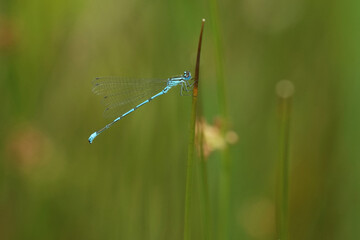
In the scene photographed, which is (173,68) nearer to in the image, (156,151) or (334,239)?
(156,151)

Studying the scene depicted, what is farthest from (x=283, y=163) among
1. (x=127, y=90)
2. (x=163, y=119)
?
(x=127, y=90)

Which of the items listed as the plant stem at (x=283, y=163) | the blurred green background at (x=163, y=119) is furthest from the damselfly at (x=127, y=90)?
the plant stem at (x=283, y=163)

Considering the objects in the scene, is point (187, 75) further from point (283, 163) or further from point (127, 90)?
point (283, 163)

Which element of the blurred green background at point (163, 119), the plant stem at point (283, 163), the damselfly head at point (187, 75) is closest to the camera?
the plant stem at point (283, 163)

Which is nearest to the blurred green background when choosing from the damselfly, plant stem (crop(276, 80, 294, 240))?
the damselfly

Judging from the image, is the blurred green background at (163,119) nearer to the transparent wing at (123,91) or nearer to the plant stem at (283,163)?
the transparent wing at (123,91)

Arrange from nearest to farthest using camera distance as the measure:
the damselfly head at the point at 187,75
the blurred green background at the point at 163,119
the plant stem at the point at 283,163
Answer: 1. the plant stem at the point at 283,163
2. the blurred green background at the point at 163,119
3. the damselfly head at the point at 187,75
